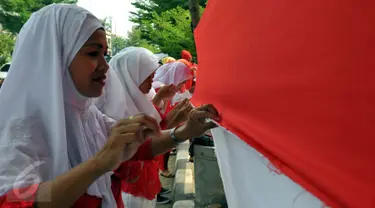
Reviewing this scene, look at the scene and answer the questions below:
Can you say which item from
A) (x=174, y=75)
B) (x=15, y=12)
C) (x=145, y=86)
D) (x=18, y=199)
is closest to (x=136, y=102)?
(x=145, y=86)

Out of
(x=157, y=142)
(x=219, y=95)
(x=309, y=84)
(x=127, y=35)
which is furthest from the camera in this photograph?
(x=127, y=35)

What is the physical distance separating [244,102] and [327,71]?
45 centimetres

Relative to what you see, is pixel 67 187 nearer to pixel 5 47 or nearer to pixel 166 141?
pixel 166 141

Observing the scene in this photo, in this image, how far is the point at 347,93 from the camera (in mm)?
553

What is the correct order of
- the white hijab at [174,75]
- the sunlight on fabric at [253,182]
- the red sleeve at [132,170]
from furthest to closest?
the white hijab at [174,75] → the red sleeve at [132,170] → the sunlight on fabric at [253,182]

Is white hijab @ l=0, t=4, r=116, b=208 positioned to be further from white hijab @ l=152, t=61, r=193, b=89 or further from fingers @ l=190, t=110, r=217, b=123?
white hijab @ l=152, t=61, r=193, b=89

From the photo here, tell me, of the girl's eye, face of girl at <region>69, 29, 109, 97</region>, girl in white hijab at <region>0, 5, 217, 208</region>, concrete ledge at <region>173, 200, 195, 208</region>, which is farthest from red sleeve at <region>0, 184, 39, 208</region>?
concrete ledge at <region>173, 200, 195, 208</region>

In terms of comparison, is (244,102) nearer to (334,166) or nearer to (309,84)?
(309,84)

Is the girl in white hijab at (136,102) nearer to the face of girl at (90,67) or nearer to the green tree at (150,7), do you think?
the face of girl at (90,67)

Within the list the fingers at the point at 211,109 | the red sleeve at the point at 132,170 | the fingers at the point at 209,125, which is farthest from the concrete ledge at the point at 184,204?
the fingers at the point at 211,109

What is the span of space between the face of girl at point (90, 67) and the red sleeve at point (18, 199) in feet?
1.43

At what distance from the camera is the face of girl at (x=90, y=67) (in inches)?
47.2

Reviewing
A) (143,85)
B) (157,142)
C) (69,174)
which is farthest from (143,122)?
(143,85)

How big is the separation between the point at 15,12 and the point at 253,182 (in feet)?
77.8
